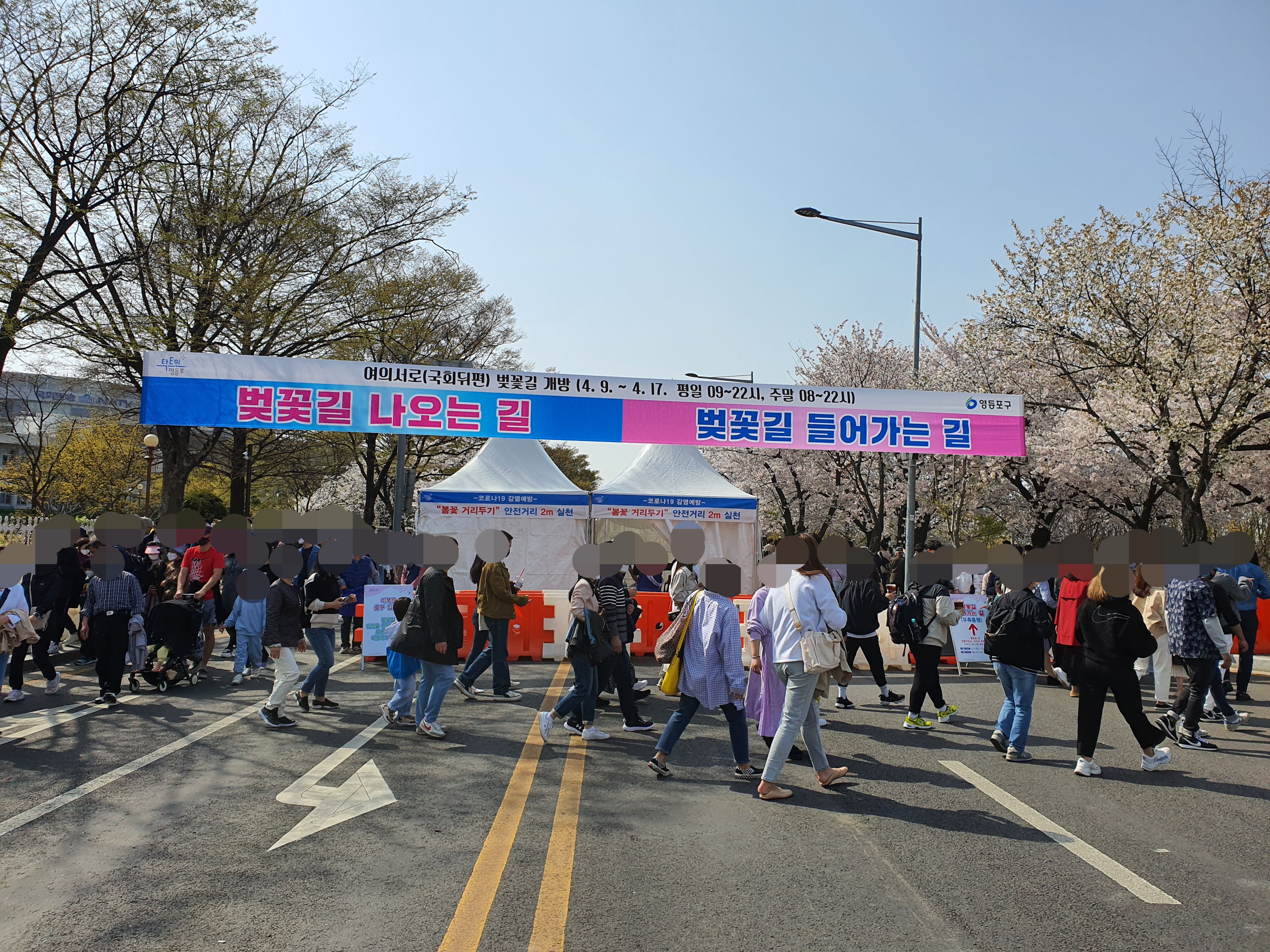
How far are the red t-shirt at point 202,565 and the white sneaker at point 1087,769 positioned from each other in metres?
9.16

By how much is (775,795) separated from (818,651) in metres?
1.02

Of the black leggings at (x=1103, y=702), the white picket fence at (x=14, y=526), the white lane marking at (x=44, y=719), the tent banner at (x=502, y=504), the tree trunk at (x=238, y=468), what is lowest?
the white lane marking at (x=44, y=719)

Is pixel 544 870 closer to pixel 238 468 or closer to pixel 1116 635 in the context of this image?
pixel 1116 635

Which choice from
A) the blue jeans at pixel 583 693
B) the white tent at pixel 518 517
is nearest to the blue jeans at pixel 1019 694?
the blue jeans at pixel 583 693

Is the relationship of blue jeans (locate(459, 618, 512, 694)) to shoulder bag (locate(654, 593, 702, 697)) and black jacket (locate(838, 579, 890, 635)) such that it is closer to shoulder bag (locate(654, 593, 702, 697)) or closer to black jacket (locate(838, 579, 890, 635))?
shoulder bag (locate(654, 593, 702, 697))

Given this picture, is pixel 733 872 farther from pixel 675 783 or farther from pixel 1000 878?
pixel 675 783

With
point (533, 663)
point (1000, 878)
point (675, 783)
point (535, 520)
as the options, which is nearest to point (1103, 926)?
point (1000, 878)

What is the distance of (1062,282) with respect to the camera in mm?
21250

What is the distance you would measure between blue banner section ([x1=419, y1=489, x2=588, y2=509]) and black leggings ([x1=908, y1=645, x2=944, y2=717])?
12.8 metres

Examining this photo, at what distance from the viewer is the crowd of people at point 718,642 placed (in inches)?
233

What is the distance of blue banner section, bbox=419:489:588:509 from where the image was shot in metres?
19.6

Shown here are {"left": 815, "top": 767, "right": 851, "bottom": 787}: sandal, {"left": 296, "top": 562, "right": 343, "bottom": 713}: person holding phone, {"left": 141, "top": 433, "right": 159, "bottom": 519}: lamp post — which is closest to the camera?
{"left": 815, "top": 767, "right": 851, "bottom": 787}: sandal

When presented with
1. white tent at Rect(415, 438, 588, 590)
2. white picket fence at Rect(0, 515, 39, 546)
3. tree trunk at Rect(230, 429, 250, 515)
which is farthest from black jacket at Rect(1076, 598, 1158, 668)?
tree trunk at Rect(230, 429, 250, 515)

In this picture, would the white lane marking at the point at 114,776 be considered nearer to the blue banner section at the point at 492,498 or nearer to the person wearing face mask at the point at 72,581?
the person wearing face mask at the point at 72,581
